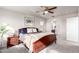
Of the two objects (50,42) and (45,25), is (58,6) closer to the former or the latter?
(45,25)

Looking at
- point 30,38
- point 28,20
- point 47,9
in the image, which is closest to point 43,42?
point 30,38

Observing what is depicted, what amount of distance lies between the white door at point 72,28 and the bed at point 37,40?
1.07 feet

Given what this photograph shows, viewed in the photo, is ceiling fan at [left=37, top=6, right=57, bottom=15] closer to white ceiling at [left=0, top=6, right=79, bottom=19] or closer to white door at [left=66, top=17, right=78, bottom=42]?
white ceiling at [left=0, top=6, right=79, bottom=19]

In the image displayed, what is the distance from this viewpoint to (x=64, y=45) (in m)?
2.11

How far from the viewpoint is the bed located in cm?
207

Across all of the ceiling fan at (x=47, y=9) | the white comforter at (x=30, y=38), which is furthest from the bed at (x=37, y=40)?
the ceiling fan at (x=47, y=9)

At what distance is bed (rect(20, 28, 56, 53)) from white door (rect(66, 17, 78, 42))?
33 cm

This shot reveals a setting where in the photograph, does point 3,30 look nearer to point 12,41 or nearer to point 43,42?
point 12,41

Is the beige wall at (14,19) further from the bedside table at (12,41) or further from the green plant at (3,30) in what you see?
the bedside table at (12,41)

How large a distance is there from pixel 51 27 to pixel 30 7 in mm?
627

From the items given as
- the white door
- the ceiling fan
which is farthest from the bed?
the ceiling fan

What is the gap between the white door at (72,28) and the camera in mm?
2065

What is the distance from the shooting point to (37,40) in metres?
2.11
